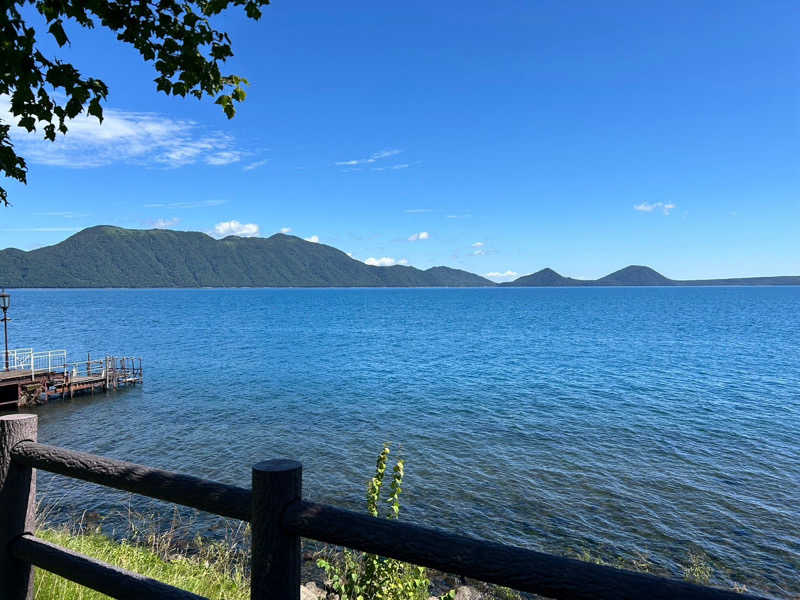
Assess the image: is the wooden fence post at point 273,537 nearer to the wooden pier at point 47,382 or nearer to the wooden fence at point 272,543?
the wooden fence at point 272,543

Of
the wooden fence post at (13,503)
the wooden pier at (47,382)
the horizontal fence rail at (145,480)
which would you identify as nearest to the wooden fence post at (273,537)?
the horizontal fence rail at (145,480)

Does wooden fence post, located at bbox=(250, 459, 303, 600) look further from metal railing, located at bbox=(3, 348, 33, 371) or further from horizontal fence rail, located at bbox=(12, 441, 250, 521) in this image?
metal railing, located at bbox=(3, 348, 33, 371)

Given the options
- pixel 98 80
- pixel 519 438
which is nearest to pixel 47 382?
pixel 519 438

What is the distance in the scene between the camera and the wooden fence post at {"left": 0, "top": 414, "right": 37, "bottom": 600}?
3471 millimetres

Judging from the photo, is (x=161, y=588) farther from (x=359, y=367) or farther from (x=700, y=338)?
(x=700, y=338)

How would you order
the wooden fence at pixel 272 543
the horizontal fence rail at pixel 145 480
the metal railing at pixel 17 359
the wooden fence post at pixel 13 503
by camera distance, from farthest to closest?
the metal railing at pixel 17 359 → the wooden fence post at pixel 13 503 → the horizontal fence rail at pixel 145 480 → the wooden fence at pixel 272 543

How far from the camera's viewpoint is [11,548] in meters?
3.49

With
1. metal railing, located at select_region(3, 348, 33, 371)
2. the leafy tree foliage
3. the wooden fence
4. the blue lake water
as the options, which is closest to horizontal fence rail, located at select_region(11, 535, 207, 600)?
the wooden fence

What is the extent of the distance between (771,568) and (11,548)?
17038 mm

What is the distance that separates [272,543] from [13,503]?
234cm

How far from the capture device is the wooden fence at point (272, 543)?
189 cm

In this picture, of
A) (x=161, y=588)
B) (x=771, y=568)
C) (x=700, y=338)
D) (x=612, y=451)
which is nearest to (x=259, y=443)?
(x=612, y=451)

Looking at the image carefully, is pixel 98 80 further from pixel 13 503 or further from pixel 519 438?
pixel 519 438

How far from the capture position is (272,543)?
2.53m
